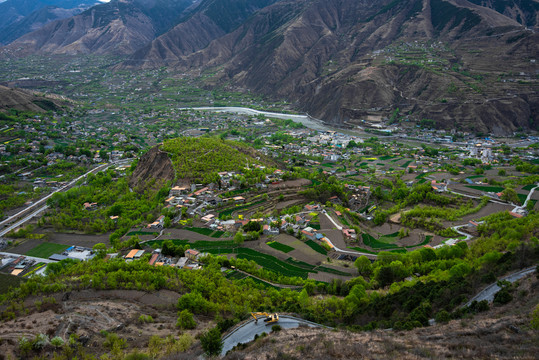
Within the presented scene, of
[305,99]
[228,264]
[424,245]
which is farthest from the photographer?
[305,99]

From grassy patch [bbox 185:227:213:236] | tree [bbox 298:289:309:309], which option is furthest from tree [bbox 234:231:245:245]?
tree [bbox 298:289:309:309]

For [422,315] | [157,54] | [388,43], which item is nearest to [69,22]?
[157,54]

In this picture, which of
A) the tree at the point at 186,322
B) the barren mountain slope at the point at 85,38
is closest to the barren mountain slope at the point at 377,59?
the barren mountain slope at the point at 85,38

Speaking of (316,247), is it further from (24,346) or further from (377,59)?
(377,59)

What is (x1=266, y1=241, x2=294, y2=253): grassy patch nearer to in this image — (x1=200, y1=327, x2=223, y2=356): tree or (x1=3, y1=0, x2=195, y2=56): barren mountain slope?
(x1=200, y1=327, x2=223, y2=356): tree

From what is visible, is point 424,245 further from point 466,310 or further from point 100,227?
point 100,227

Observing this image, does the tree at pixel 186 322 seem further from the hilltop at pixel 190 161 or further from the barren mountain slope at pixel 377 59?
the barren mountain slope at pixel 377 59
